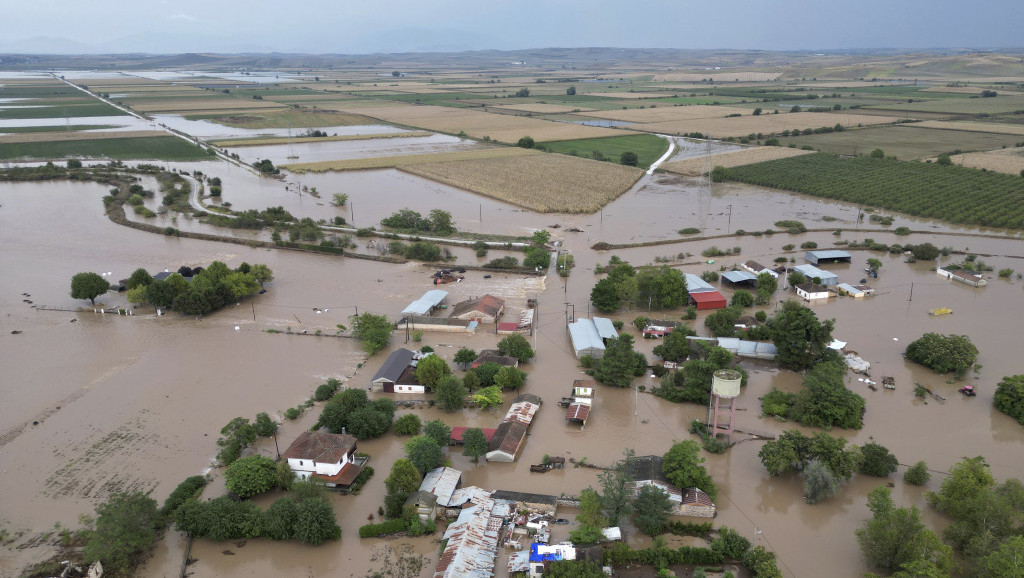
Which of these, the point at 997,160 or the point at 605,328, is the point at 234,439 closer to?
the point at 605,328

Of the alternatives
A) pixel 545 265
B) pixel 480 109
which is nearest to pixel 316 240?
pixel 545 265

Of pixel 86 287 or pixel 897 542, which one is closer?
pixel 897 542

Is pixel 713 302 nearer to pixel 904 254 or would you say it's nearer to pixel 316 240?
pixel 904 254

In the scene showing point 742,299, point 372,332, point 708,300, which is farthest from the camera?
point 708,300

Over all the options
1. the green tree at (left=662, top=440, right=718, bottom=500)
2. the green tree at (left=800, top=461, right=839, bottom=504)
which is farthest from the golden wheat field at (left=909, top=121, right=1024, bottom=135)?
the green tree at (left=662, top=440, right=718, bottom=500)

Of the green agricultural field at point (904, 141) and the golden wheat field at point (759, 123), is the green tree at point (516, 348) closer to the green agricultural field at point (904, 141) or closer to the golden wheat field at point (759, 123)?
the green agricultural field at point (904, 141)

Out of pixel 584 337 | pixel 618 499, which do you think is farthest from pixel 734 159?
pixel 618 499

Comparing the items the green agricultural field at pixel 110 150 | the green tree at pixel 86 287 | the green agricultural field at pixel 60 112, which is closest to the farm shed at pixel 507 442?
the green tree at pixel 86 287

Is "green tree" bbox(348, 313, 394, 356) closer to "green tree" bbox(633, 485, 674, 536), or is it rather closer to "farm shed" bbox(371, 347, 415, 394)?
"farm shed" bbox(371, 347, 415, 394)
